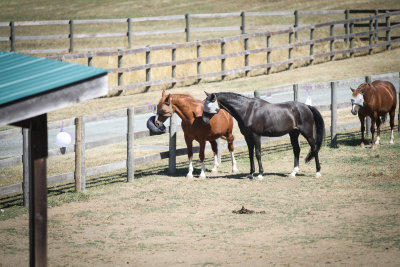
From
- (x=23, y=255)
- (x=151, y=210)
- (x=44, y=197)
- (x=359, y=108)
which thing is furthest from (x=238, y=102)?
(x=44, y=197)

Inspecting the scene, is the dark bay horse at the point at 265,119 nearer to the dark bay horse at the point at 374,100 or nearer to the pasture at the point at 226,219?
the pasture at the point at 226,219

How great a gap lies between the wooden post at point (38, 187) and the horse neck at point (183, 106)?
7859mm

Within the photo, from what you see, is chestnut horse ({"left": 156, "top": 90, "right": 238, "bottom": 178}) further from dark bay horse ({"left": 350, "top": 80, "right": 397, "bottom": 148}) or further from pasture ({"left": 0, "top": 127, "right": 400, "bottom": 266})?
dark bay horse ({"left": 350, "top": 80, "right": 397, "bottom": 148})

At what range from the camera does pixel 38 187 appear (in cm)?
622

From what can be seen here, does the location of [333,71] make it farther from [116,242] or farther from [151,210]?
[116,242]

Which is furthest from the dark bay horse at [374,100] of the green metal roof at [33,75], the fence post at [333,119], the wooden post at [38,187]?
the wooden post at [38,187]

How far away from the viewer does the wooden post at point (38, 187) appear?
6.17m

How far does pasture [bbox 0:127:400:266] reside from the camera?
8.93 m

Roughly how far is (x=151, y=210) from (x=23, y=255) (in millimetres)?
2967

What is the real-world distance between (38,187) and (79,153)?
7030 millimetres

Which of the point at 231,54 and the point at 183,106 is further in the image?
the point at 231,54

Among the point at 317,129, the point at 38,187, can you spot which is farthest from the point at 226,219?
the point at 38,187

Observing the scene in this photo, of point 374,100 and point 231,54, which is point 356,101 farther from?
point 231,54

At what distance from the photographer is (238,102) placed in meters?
13.8
